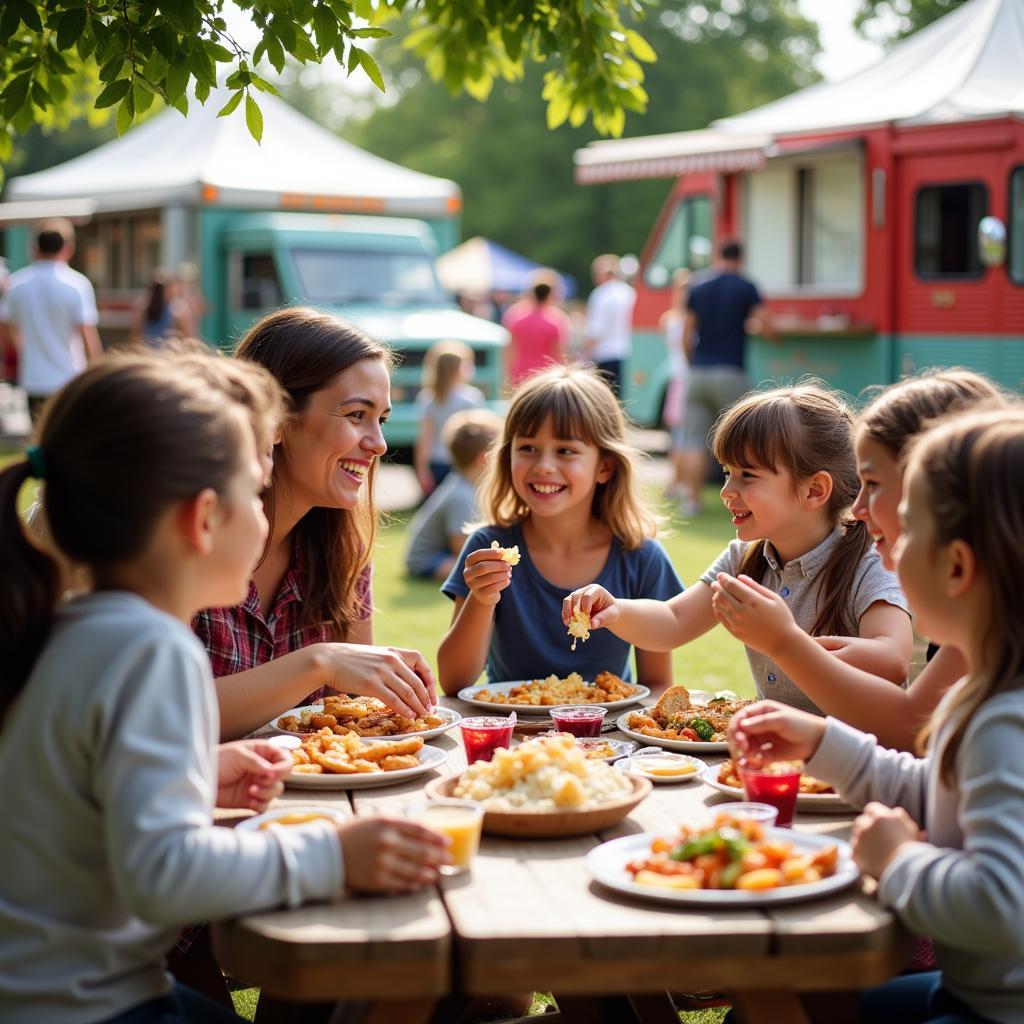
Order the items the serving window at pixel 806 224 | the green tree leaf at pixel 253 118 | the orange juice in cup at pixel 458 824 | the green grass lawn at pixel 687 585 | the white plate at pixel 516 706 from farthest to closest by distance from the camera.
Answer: the serving window at pixel 806 224 → the green grass lawn at pixel 687 585 → the green tree leaf at pixel 253 118 → the white plate at pixel 516 706 → the orange juice in cup at pixel 458 824

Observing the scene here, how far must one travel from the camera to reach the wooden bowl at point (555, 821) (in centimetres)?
233

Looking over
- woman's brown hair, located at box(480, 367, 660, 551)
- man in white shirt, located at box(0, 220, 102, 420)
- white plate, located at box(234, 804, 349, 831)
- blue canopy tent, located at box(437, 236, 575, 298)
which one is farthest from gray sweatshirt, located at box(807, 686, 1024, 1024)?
blue canopy tent, located at box(437, 236, 575, 298)

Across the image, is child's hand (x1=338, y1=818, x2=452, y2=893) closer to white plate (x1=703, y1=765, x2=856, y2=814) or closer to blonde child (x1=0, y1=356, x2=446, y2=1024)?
blonde child (x1=0, y1=356, x2=446, y2=1024)

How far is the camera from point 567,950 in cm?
192

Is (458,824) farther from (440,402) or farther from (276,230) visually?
(276,230)

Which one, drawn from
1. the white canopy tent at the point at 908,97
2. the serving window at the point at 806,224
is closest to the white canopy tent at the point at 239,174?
the white canopy tent at the point at 908,97

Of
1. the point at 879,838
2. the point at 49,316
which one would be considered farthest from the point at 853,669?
the point at 49,316

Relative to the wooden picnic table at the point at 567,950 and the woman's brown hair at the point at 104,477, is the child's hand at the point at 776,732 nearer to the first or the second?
the wooden picnic table at the point at 567,950

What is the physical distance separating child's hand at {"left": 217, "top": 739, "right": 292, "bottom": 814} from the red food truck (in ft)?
33.5

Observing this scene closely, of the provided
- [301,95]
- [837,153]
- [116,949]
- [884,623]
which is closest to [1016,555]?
[884,623]

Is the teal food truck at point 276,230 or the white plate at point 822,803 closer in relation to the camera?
the white plate at point 822,803

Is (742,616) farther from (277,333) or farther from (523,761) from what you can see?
(277,333)

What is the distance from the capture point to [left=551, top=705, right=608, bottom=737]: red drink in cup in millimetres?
3053

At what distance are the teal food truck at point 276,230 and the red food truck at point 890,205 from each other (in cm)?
273
